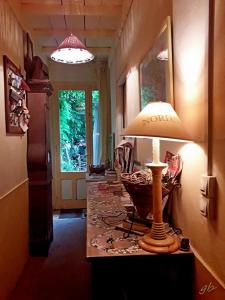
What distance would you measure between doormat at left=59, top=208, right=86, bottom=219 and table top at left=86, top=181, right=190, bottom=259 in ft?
7.91

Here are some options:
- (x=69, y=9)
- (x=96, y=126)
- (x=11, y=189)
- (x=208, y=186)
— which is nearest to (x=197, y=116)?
(x=208, y=186)

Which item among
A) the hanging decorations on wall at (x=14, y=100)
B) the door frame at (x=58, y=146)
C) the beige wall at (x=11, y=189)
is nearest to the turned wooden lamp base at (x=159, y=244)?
the beige wall at (x=11, y=189)

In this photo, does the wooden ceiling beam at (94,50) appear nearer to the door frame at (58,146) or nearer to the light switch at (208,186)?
the door frame at (58,146)

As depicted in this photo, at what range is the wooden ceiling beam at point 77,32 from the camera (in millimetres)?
3653

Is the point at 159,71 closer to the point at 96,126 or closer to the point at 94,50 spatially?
the point at 94,50

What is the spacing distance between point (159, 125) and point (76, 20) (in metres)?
2.76

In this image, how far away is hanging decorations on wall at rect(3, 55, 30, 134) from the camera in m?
2.24

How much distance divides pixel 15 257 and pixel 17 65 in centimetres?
174

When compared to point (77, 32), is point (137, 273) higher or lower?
lower

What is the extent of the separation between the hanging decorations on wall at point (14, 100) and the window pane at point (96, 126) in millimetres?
2222

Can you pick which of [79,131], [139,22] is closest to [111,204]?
[139,22]

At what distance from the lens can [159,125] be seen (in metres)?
1.12

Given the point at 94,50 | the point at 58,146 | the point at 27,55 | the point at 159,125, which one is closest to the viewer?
the point at 159,125

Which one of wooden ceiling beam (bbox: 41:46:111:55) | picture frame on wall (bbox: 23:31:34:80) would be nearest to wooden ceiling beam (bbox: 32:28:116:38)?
picture frame on wall (bbox: 23:31:34:80)
